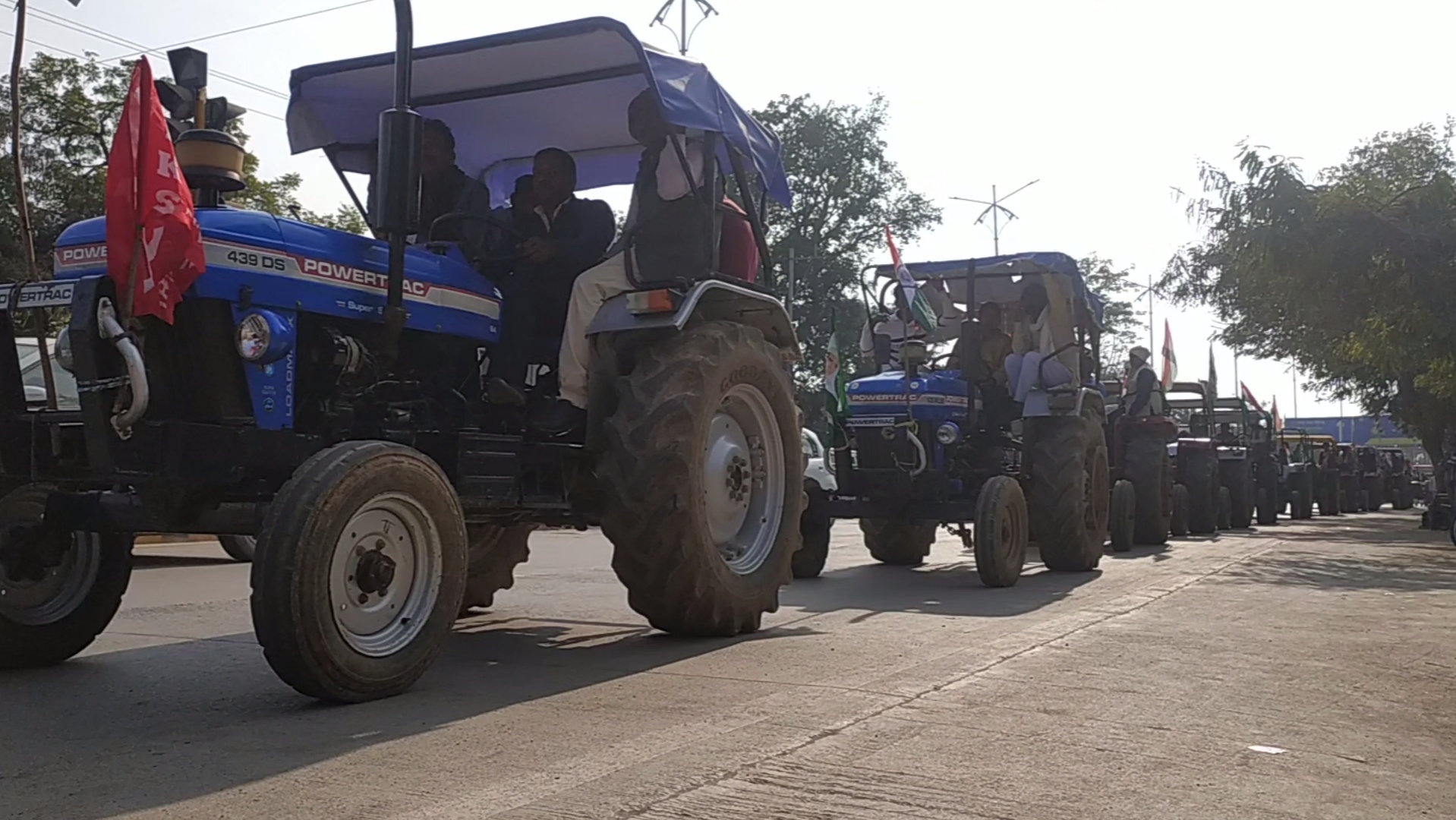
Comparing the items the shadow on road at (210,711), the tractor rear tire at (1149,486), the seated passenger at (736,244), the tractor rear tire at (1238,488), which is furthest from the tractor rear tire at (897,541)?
the tractor rear tire at (1238,488)

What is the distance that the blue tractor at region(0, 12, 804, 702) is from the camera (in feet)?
16.2

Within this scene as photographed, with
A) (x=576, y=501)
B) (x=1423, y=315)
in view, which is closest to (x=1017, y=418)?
(x=576, y=501)

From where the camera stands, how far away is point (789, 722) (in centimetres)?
475

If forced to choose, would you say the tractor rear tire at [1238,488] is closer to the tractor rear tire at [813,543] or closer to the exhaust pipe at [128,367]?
the tractor rear tire at [813,543]

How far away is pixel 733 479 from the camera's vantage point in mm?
7309

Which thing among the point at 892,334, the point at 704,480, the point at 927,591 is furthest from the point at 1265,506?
the point at 704,480

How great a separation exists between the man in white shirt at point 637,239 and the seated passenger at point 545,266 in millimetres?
136

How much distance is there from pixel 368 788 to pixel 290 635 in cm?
101

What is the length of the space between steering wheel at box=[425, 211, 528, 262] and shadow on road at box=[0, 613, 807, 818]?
1.92m

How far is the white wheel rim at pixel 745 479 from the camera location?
720 centimetres

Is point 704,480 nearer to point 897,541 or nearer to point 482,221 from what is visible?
point 482,221

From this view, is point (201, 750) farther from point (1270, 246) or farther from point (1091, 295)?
point (1270, 246)

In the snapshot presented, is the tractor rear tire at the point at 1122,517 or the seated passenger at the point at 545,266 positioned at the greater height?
the seated passenger at the point at 545,266

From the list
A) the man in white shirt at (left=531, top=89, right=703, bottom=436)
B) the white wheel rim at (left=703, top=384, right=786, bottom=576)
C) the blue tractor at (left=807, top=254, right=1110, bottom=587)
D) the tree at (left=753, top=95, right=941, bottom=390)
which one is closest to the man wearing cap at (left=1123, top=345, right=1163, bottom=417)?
the blue tractor at (left=807, top=254, right=1110, bottom=587)
